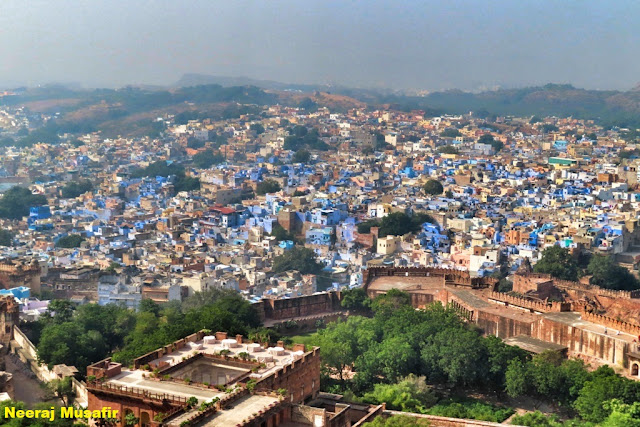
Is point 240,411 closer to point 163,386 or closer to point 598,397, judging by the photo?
point 163,386

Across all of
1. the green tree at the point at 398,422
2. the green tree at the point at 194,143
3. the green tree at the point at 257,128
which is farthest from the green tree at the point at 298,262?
the green tree at the point at 257,128

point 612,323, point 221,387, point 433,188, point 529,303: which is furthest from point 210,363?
point 433,188

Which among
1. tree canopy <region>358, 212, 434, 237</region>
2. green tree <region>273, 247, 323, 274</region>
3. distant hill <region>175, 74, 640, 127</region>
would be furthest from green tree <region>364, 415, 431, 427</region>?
distant hill <region>175, 74, 640, 127</region>

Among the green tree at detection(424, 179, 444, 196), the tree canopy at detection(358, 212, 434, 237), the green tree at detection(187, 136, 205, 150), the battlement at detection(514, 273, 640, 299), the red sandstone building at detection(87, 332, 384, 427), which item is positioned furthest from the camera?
the green tree at detection(187, 136, 205, 150)

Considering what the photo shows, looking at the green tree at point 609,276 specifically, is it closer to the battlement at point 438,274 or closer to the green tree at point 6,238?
the battlement at point 438,274

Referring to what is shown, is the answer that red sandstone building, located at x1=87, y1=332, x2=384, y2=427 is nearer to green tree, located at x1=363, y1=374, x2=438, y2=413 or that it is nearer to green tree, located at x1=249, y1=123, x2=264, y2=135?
green tree, located at x1=363, y1=374, x2=438, y2=413

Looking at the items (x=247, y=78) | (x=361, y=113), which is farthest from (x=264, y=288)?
(x=247, y=78)
